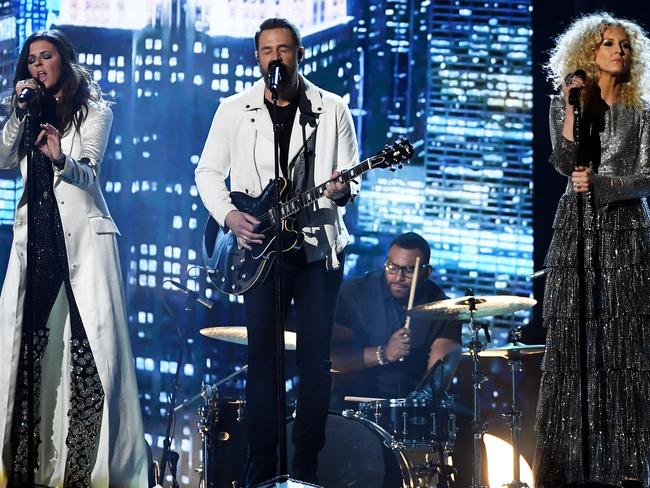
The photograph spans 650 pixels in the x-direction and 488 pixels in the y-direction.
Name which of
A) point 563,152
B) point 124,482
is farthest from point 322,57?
point 124,482

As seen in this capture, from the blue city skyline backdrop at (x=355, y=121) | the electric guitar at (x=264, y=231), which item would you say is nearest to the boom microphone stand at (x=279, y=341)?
the electric guitar at (x=264, y=231)

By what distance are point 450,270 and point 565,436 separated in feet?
7.49

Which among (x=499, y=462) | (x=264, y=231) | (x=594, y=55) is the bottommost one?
(x=499, y=462)

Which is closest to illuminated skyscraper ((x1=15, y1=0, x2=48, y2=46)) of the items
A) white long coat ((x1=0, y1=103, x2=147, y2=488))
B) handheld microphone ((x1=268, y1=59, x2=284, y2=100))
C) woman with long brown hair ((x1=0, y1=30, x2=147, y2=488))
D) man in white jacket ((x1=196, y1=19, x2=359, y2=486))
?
woman with long brown hair ((x1=0, y1=30, x2=147, y2=488))

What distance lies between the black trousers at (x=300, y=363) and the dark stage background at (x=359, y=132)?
2.03 m

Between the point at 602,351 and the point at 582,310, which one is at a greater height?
the point at 582,310

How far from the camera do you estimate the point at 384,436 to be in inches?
196

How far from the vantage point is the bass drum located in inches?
194

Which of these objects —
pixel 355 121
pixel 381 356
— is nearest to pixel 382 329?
pixel 381 356

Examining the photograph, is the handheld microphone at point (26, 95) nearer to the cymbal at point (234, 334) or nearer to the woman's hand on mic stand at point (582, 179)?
the cymbal at point (234, 334)

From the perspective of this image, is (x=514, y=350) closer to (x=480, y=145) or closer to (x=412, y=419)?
(x=412, y=419)

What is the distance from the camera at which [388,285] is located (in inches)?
237

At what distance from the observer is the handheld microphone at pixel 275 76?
3992 mm

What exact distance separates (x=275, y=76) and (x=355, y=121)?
2345 mm
